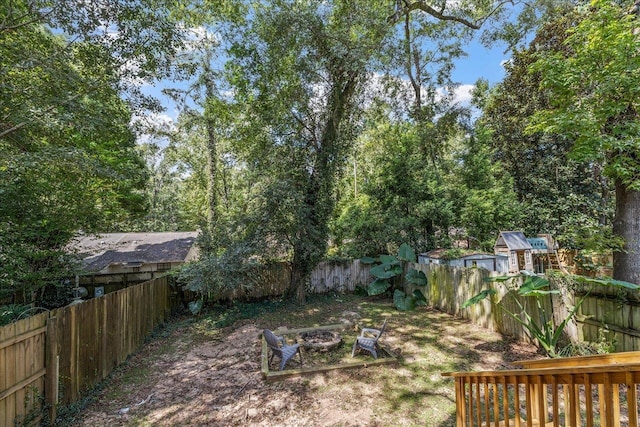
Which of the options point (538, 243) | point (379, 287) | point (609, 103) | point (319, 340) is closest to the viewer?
point (319, 340)

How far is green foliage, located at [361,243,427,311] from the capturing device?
8.48 m

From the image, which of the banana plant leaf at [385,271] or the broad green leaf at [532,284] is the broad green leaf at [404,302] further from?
the broad green leaf at [532,284]

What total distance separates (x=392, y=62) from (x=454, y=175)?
261 inches

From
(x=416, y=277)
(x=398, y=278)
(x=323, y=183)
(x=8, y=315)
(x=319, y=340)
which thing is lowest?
(x=319, y=340)

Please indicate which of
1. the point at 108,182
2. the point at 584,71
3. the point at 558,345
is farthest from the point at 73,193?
the point at 584,71

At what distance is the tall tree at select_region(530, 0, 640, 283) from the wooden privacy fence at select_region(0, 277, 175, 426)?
29.4 feet

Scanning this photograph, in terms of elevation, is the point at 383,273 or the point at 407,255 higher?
the point at 407,255

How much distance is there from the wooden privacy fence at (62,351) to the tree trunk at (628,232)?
9.45 m

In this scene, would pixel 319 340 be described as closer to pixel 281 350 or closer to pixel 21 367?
pixel 281 350

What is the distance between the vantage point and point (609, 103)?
5977 millimetres

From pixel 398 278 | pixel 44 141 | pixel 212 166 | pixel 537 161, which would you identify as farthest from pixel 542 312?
pixel 212 166

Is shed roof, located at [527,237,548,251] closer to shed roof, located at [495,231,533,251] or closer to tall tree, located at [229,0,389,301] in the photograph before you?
shed roof, located at [495,231,533,251]

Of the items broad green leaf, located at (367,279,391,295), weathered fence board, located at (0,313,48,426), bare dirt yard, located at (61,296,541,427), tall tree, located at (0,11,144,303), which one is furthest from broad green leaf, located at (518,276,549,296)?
tall tree, located at (0,11,144,303)

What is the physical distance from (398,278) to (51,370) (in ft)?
27.9
